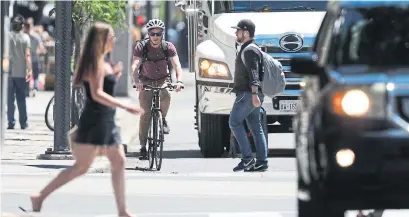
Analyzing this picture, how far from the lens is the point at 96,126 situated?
37.2 ft

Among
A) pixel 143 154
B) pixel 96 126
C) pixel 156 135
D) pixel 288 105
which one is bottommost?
pixel 143 154

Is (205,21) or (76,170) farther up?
(205,21)

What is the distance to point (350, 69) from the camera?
944 centimetres

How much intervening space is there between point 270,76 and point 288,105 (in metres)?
1.77

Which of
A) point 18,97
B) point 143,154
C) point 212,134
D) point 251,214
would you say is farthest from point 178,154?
point 251,214

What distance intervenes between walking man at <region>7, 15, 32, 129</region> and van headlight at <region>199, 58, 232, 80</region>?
5225 mm

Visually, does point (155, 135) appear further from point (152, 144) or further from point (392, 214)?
point (392, 214)

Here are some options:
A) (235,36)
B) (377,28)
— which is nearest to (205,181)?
(235,36)

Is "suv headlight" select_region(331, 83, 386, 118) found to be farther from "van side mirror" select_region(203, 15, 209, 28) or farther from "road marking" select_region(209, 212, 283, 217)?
"van side mirror" select_region(203, 15, 209, 28)

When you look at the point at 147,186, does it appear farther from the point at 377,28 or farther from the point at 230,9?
the point at 377,28

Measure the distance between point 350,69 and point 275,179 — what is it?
6437 millimetres

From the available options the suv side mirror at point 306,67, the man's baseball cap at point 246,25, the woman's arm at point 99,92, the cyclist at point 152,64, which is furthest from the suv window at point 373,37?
the cyclist at point 152,64

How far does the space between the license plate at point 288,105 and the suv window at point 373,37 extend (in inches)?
323

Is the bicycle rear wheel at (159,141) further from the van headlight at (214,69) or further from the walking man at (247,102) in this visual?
the van headlight at (214,69)
